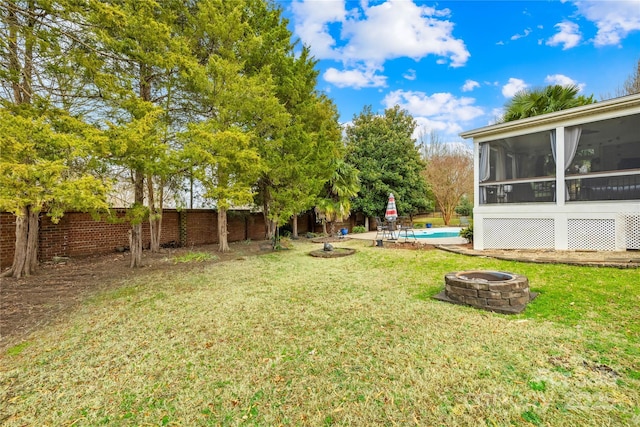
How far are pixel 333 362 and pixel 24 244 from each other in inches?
301

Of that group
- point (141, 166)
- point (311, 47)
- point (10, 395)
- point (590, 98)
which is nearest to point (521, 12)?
point (590, 98)

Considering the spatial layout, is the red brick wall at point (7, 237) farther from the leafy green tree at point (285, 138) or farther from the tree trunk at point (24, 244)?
the leafy green tree at point (285, 138)

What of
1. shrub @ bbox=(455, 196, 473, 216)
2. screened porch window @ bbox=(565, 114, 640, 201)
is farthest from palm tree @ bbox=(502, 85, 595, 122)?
shrub @ bbox=(455, 196, 473, 216)

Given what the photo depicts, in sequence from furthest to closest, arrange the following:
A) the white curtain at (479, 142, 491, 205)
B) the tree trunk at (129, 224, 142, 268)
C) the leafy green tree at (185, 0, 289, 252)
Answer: the white curtain at (479, 142, 491, 205) → the tree trunk at (129, 224, 142, 268) → the leafy green tree at (185, 0, 289, 252)

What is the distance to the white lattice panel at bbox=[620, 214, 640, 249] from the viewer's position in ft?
23.2

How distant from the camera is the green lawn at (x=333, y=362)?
2105 mm

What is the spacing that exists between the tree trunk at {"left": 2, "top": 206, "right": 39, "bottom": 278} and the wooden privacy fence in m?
1.20

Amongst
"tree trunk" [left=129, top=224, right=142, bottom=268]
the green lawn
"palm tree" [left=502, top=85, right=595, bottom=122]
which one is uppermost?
"palm tree" [left=502, top=85, right=595, bottom=122]

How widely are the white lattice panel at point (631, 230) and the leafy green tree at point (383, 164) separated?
11.5m

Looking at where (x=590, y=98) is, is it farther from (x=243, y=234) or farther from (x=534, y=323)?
(x=243, y=234)

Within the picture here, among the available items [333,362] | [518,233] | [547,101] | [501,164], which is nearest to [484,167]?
[501,164]

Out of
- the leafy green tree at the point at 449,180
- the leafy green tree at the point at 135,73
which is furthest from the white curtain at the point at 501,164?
the leafy green tree at the point at 449,180

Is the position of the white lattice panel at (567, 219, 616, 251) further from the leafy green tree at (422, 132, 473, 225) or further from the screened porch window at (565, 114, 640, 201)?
the leafy green tree at (422, 132, 473, 225)

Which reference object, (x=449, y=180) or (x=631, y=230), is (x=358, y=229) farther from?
(x=631, y=230)
